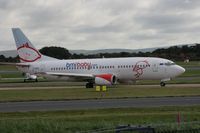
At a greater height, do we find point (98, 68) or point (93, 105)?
point (98, 68)

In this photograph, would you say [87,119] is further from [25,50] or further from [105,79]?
[25,50]

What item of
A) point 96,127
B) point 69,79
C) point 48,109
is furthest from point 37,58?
point 96,127

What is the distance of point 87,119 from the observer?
69.0 feet

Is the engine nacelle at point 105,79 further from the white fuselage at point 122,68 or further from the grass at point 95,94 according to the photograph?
the grass at point 95,94

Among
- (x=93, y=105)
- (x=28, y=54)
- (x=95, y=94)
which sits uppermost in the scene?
(x=28, y=54)

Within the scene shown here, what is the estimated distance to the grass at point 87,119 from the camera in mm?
15820

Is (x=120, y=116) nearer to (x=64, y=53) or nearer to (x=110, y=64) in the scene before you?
(x=110, y=64)

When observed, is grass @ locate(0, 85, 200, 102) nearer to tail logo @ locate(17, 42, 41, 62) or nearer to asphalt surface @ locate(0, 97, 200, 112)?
asphalt surface @ locate(0, 97, 200, 112)

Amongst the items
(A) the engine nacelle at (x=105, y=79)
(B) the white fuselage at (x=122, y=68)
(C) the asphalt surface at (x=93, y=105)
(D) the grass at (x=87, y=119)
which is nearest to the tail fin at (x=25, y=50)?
(B) the white fuselage at (x=122, y=68)

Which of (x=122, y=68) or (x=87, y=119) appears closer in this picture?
(x=87, y=119)

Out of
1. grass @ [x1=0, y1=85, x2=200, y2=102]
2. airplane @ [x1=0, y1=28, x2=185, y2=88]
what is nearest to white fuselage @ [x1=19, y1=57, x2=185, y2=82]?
airplane @ [x1=0, y1=28, x2=185, y2=88]

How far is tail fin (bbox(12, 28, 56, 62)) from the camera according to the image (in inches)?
2296

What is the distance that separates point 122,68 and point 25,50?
43.0 ft

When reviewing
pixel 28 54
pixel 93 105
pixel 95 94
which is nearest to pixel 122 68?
pixel 28 54
